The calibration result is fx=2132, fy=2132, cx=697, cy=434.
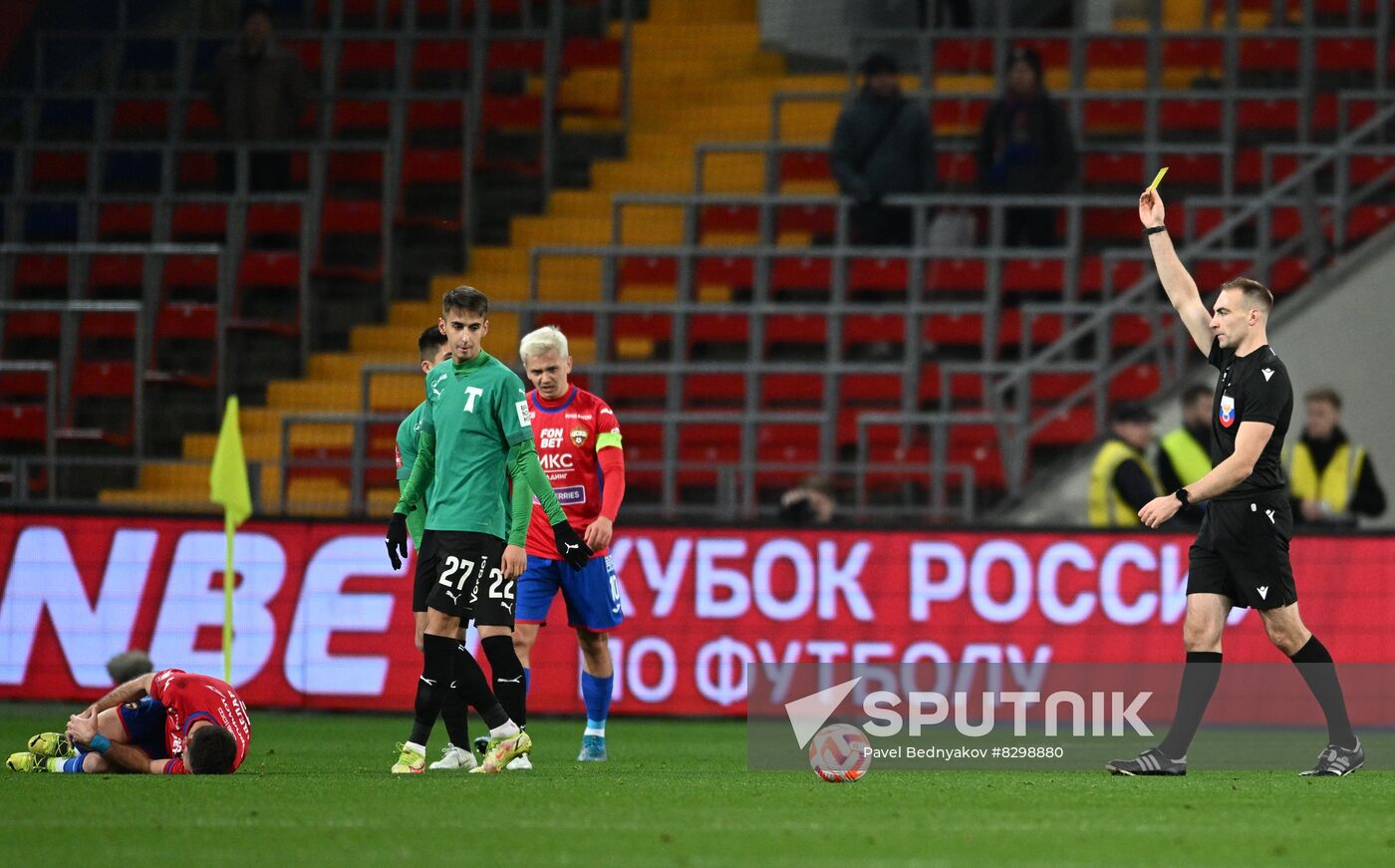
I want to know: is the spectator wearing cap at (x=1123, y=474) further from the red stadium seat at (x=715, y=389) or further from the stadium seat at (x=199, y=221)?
the stadium seat at (x=199, y=221)

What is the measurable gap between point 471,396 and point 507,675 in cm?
129

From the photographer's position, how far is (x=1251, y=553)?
28.2 feet

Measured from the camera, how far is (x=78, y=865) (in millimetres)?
6141

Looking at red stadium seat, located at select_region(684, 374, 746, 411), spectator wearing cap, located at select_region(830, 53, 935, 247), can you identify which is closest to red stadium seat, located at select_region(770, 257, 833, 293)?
spectator wearing cap, located at select_region(830, 53, 935, 247)

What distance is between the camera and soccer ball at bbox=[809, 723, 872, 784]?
862 centimetres

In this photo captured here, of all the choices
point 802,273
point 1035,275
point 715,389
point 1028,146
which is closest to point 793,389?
point 715,389

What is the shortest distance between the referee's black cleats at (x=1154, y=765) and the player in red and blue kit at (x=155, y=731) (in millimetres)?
3716

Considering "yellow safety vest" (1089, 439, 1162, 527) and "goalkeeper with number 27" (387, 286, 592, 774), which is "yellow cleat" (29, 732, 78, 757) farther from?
"yellow safety vest" (1089, 439, 1162, 527)

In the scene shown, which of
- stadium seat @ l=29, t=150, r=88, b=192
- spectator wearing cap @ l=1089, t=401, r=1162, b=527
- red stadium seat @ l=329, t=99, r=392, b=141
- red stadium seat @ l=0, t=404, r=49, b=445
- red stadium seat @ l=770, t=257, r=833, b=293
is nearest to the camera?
spectator wearing cap @ l=1089, t=401, r=1162, b=527

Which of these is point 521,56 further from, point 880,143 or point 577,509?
point 577,509

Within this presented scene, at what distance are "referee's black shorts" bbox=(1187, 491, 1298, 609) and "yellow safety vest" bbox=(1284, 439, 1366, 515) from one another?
6.06m

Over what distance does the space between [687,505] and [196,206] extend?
18.8 ft

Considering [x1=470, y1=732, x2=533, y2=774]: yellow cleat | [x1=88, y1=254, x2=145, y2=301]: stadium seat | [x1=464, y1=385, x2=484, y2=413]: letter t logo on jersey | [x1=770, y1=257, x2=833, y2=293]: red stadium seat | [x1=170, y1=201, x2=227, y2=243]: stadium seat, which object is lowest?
[x1=470, y1=732, x2=533, y2=774]: yellow cleat

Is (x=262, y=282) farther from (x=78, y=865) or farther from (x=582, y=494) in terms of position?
(x=78, y=865)
